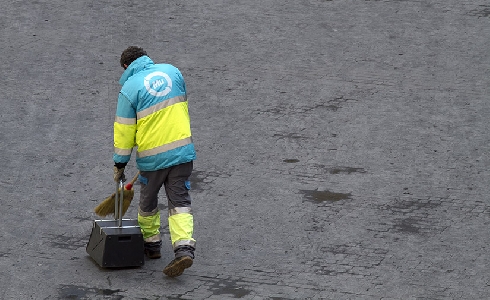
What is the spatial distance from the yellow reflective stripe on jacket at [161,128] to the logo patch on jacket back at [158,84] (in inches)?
5.4

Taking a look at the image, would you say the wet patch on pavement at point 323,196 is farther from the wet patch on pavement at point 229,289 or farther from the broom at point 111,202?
the broom at point 111,202

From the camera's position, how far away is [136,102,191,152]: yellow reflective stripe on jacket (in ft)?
26.5

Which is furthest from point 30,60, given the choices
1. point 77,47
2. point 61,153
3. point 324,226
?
point 324,226

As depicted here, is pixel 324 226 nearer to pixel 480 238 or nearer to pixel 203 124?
pixel 480 238

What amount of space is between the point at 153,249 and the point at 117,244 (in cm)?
41

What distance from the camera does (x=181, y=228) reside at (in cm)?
809

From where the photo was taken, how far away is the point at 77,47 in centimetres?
1257

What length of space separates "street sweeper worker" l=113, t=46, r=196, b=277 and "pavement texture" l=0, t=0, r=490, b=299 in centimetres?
40

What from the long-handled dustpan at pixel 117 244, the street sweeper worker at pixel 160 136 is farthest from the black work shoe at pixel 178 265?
the long-handled dustpan at pixel 117 244

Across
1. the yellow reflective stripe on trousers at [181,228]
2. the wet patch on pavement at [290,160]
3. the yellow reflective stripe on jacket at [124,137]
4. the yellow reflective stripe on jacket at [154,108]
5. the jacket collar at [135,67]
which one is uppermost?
the jacket collar at [135,67]

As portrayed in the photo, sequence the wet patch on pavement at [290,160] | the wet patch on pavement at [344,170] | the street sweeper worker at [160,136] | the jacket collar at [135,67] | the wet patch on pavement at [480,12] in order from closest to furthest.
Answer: the street sweeper worker at [160,136] < the jacket collar at [135,67] < the wet patch on pavement at [344,170] < the wet patch on pavement at [290,160] < the wet patch on pavement at [480,12]

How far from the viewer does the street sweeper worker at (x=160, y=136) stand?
8.02 meters

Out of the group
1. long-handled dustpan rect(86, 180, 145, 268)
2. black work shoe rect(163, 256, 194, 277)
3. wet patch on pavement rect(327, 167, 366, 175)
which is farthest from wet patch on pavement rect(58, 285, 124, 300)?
wet patch on pavement rect(327, 167, 366, 175)

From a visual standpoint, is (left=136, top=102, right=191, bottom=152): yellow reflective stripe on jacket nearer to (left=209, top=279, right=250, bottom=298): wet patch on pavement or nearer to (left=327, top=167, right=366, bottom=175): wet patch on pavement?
(left=209, top=279, right=250, bottom=298): wet patch on pavement
